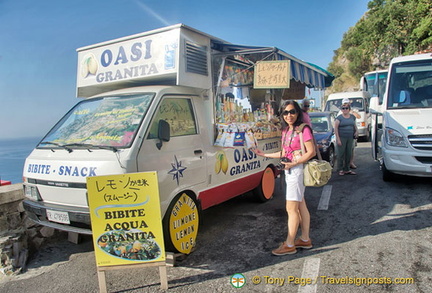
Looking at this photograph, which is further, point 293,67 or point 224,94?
point 293,67

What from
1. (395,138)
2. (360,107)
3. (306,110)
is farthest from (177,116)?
(360,107)

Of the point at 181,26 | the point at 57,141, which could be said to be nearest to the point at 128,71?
the point at 181,26

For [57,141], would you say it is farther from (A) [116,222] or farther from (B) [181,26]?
(B) [181,26]

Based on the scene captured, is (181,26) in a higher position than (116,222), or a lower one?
higher

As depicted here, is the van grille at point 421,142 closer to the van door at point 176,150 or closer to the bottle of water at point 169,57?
the van door at point 176,150

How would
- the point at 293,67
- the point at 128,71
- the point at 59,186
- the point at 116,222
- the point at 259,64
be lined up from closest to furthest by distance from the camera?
the point at 116,222 < the point at 59,186 < the point at 128,71 < the point at 259,64 < the point at 293,67

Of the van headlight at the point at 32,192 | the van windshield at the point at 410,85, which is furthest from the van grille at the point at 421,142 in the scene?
the van headlight at the point at 32,192

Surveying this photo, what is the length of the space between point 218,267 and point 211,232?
3.41 ft

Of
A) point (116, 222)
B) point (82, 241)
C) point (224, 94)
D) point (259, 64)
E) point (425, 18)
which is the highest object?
point (425, 18)

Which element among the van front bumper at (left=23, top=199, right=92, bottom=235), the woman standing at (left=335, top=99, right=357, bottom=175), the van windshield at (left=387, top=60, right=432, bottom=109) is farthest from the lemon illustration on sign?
the woman standing at (left=335, top=99, right=357, bottom=175)

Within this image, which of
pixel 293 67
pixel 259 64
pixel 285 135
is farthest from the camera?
pixel 293 67

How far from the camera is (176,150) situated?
12.0ft

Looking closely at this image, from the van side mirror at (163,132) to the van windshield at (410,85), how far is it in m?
4.55

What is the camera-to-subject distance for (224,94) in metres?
4.88
